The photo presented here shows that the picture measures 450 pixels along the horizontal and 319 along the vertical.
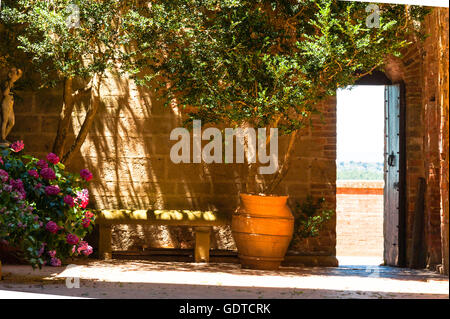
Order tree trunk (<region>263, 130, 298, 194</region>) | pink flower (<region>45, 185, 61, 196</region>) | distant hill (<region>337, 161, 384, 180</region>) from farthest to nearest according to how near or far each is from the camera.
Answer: distant hill (<region>337, 161, 384, 180</region>) → tree trunk (<region>263, 130, 298, 194</region>) → pink flower (<region>45, 185, 61, 196</region>)

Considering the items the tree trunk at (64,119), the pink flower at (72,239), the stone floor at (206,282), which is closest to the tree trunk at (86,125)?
the tree trunk at (64,119)

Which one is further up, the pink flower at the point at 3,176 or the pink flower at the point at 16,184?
the pink flower at the point at 3,176

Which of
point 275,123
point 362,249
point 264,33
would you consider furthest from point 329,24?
point 362,249

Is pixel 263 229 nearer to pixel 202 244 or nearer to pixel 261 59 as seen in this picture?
pixel 202 244

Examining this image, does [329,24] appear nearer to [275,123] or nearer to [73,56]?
[275,123]

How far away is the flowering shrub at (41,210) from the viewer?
16.8ft

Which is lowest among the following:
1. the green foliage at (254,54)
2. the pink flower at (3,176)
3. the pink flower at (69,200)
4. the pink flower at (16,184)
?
the pink flower at (69,200)

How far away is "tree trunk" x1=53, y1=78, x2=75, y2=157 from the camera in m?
7.82

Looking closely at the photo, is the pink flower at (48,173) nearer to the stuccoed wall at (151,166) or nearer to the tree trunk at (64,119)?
the tree trunk at (64,119)

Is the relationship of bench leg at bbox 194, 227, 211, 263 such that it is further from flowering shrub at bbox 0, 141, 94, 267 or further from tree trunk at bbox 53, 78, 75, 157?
flowering shrub at bbox 0, 141, 94, 267

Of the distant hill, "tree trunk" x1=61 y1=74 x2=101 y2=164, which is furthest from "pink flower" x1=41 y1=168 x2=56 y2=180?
the distant hill

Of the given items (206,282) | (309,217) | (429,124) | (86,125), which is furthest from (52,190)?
(429,124)

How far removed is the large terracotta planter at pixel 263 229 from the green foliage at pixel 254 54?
875mm

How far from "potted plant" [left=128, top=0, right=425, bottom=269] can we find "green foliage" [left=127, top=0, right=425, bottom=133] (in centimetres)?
1
